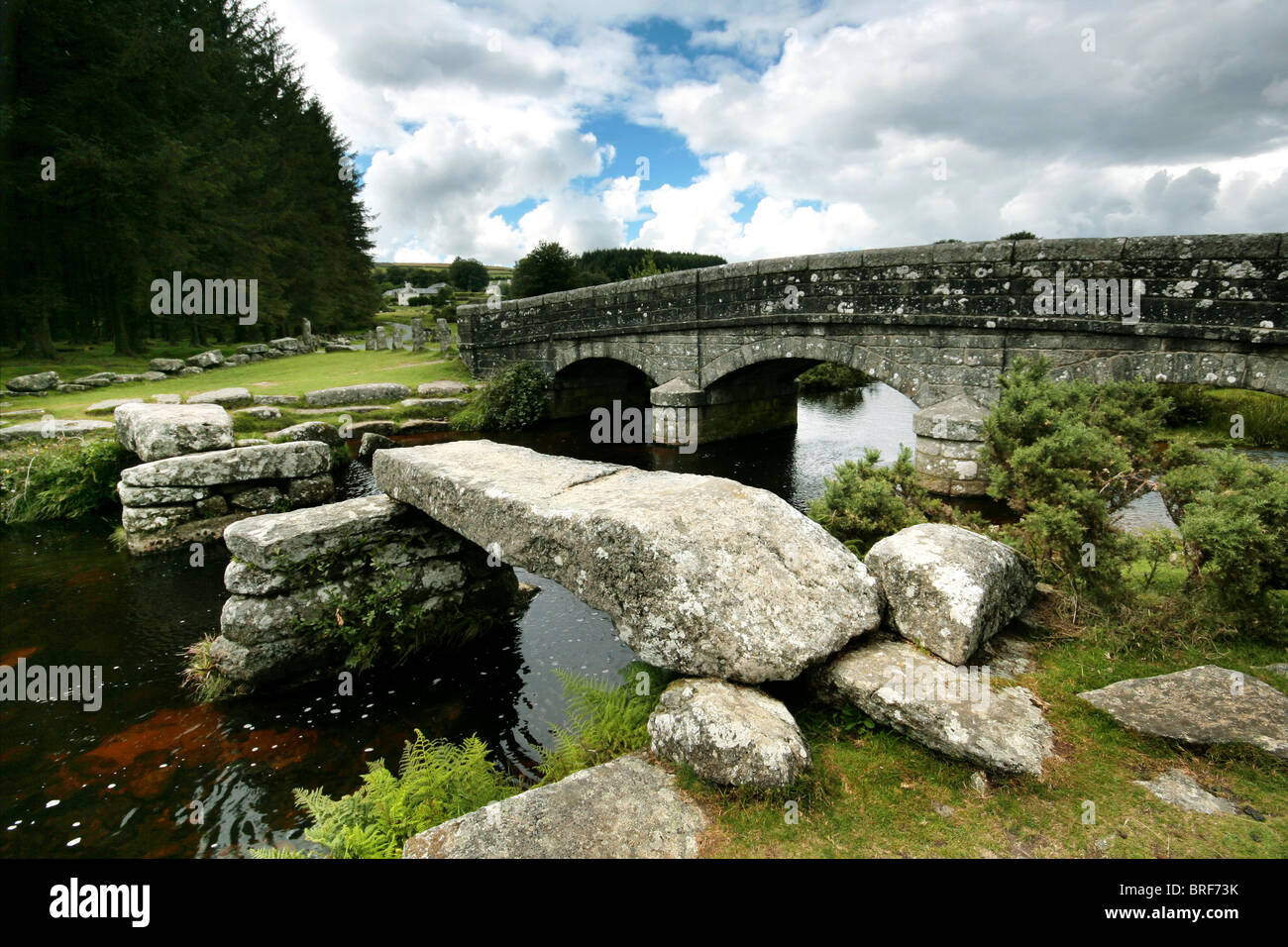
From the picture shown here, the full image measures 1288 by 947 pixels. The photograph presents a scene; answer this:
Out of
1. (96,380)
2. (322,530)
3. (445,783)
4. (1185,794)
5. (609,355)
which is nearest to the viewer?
(1185,794)

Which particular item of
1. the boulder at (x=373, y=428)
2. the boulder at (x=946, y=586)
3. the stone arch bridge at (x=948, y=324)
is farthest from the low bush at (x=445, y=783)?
the boulder at (x=373, y=428)

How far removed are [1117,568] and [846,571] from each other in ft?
7.94

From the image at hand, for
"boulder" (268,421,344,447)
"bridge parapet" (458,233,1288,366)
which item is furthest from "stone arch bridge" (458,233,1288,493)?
"boulder" (268,421,344,447)

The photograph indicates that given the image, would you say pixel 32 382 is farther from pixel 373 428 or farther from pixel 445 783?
pixel 445 783

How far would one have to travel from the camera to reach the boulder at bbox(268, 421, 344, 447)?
15.4 m

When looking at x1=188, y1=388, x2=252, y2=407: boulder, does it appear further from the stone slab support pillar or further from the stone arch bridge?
the stone slab support pillar

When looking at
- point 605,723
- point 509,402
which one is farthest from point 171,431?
point 605,723

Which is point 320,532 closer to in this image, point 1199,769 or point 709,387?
point 1199,769

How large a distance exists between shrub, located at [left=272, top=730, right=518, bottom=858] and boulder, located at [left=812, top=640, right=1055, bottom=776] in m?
2.63

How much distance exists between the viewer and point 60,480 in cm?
1309

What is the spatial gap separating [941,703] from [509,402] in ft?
64.3

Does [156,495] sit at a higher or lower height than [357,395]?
lower

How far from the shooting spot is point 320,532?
23.3 ft
